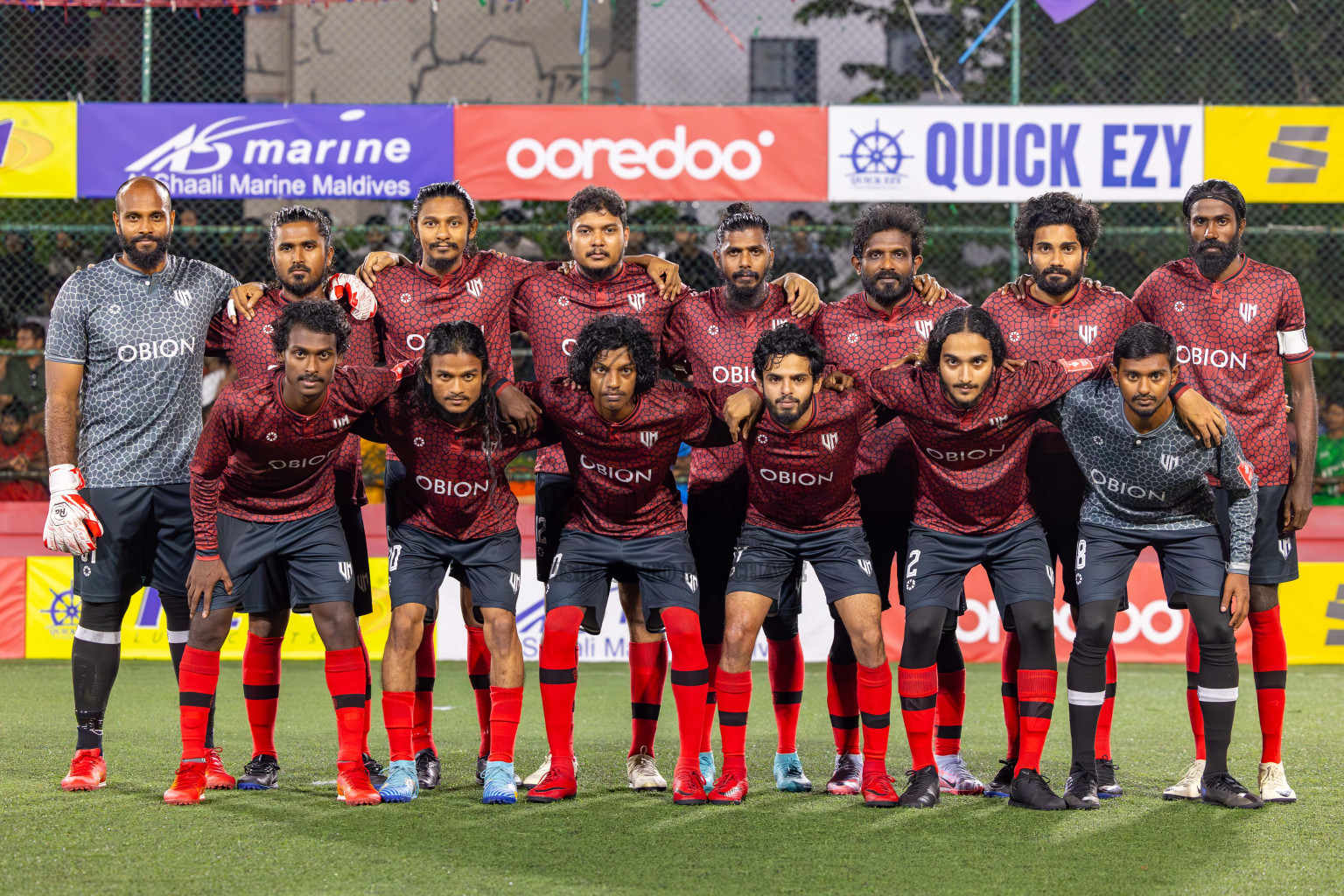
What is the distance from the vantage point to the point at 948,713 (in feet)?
→ 19.1

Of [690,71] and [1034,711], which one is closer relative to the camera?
[1034,711]

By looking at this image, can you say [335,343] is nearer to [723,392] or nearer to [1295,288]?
[723,392]

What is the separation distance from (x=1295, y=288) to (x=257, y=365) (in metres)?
4.14

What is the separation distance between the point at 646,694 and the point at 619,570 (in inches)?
23.1

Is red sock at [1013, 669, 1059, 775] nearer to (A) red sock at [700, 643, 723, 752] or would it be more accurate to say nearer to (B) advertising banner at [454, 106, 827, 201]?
(A) red sock at [700, 643, 723, 752]

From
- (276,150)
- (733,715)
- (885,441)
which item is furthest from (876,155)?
(733,715)

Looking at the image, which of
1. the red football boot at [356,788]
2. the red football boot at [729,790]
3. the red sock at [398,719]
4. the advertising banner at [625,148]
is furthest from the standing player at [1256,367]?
the advertising banner at [625,148]

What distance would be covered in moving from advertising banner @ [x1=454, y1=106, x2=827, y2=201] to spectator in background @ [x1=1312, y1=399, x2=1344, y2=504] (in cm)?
435

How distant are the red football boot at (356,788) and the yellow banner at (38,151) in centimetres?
665

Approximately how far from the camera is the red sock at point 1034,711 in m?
5.26

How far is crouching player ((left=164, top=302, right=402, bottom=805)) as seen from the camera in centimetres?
521

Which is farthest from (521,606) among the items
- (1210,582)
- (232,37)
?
(232,37)

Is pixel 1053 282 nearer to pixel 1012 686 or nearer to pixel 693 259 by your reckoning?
pixel 1012 686

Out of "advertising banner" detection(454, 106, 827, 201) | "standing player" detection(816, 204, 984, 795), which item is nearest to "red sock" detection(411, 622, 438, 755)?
"standing player" detection(816, 204, 984, 795)
